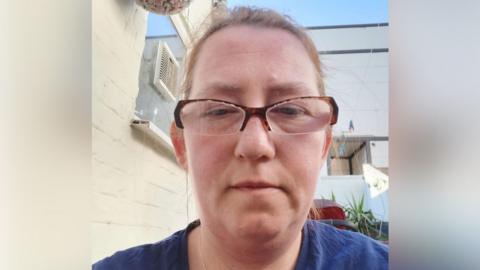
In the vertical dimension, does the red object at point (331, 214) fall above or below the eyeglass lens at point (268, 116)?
below

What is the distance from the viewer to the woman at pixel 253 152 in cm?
34

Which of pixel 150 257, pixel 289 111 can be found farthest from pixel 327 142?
pixel 150 257

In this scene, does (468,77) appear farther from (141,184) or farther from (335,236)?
(141,184)

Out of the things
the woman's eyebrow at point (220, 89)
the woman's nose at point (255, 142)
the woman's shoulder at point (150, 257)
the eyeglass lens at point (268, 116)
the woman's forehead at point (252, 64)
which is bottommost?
the woman's shoulder at point (150, 257)

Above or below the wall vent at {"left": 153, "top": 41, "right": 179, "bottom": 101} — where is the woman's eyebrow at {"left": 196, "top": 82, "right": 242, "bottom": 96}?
below

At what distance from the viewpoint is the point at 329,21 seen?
0.42 metres

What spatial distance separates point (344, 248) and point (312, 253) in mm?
34

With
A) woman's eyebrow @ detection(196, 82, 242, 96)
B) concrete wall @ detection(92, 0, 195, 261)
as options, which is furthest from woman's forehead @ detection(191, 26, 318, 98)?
concrete wall @ detection(92, 0, 195, 261)

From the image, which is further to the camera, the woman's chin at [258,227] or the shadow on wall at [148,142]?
the shadow on wall at [148,142]

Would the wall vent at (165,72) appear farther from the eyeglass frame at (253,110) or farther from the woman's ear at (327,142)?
the woman's ear at (327,142)

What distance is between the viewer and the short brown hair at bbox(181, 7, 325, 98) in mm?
394

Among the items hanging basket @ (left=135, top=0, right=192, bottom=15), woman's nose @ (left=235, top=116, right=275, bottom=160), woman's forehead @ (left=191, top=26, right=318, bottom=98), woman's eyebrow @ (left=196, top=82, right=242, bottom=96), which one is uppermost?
hanging basket @ (left=135, top=0, right=192, bottom=15)

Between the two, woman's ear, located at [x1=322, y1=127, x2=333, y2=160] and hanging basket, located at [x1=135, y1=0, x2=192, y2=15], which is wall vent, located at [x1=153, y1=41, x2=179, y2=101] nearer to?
hanging basket, located at [x1=135, y1=0, x2=192, y2=15]

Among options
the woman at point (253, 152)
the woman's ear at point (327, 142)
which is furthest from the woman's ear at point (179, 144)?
the woman's ear at point (327, 142)
